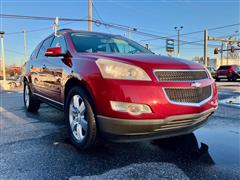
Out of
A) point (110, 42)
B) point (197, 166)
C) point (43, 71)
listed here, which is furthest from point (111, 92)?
point (43, 71)

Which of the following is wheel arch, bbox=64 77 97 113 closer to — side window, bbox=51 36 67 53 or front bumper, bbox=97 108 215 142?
front bumper, bbox=97 108 215 142

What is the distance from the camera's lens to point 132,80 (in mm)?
2697

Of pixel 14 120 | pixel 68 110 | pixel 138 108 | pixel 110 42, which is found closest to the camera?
pixel 138 108

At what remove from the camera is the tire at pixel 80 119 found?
300 cm

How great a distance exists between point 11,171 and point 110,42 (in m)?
2.61

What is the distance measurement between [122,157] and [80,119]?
758 mm

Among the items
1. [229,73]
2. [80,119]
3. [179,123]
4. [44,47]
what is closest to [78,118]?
[80,119]

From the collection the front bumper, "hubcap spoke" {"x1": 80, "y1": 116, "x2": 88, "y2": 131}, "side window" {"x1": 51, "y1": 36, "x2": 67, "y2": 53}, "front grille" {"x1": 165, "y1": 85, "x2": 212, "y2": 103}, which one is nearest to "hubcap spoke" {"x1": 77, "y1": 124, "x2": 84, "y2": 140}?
"hubcap spoke" {"x1": 80, "y1": 116, "x2": 88, "y2": 131}

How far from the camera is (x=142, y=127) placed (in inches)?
104

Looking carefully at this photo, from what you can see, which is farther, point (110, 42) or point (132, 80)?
point (110, 42)

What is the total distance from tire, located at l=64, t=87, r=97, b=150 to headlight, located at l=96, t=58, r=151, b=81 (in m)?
0.45

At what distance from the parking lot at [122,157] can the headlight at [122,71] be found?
38.8 inches

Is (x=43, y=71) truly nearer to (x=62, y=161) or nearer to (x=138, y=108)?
(x=62, y=161)

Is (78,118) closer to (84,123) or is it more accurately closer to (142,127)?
(84,123)
